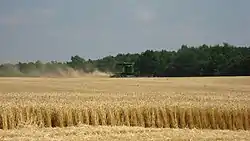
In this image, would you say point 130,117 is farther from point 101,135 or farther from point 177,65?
point 177,65

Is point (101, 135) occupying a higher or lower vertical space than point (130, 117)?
lower

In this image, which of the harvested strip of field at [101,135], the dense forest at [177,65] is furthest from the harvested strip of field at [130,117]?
the dense forest at [177,65]

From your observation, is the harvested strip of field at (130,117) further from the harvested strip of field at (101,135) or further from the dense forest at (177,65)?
the dense forest at (177,65)

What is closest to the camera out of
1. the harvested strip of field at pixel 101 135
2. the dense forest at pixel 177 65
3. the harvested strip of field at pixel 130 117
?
the harvested strip of field at pixel 101 135


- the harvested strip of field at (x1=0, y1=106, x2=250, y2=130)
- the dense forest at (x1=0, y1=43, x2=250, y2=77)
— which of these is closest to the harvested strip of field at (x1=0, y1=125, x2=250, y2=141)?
the harvested strip of field at (x1=0, y1=106, x2=250, y2=130)

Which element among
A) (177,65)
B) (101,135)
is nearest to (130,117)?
(101,135)

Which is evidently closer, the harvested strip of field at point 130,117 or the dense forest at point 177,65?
the harvested strip of field at point 130,117

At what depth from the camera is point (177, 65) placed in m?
88.1

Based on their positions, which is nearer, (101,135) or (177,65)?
(101,135)

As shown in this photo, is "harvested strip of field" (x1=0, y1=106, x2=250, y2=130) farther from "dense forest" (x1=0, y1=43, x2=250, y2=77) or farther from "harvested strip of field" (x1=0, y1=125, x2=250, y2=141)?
"dense forest" (x1=0, y1=43, x2=250, y2=77)

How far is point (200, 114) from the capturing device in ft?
73.6

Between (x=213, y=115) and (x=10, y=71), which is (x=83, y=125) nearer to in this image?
(x=213, y=115)

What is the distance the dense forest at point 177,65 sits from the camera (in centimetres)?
Answer: 6512

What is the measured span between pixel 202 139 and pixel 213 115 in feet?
19.3
